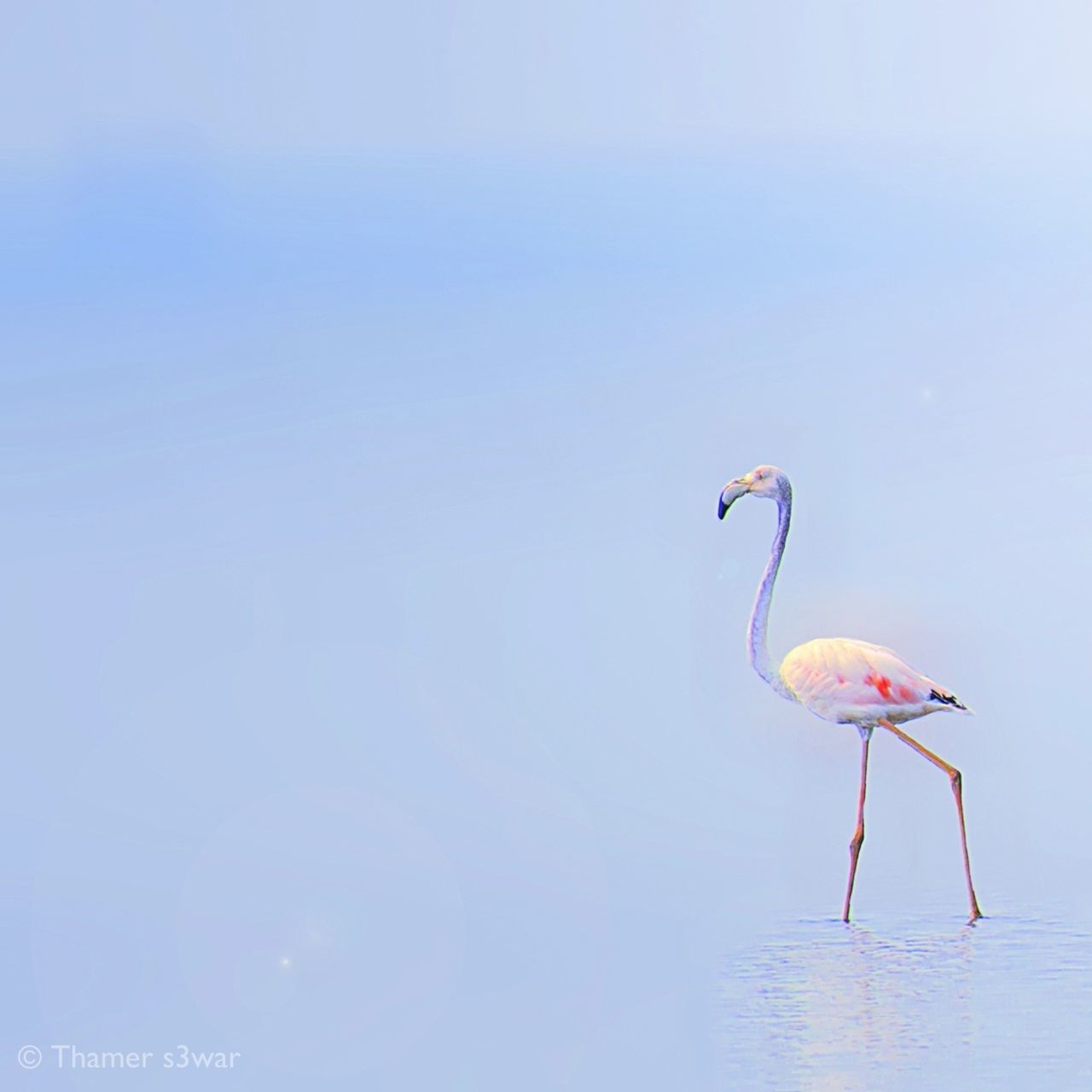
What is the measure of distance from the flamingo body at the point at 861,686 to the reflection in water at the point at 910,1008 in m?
0.76

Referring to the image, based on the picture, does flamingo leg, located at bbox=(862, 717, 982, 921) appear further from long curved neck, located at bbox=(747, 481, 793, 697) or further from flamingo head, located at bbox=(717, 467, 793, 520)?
flamingo head, located at bbox=(717, 467, 793, 520)

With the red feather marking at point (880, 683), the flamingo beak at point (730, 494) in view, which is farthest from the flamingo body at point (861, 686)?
the flamingo beak at point (730, 494)

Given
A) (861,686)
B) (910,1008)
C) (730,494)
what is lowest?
(910,1008)

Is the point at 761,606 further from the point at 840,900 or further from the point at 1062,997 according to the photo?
the point at 1062,997

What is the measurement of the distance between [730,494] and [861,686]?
816mm

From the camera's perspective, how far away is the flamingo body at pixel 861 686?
7.76m

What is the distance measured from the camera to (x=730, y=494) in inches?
315

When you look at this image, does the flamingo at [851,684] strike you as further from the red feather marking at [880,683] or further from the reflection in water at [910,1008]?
the reflection in water at [910,1008]

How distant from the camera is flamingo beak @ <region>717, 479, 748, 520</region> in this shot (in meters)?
7.94

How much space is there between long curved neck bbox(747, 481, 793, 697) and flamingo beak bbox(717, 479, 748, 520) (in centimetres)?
17

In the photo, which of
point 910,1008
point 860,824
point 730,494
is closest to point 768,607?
point 730,494

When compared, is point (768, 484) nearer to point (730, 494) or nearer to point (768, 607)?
point (730, 494)

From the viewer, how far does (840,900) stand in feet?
25.9

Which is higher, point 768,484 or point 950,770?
point 768,484
